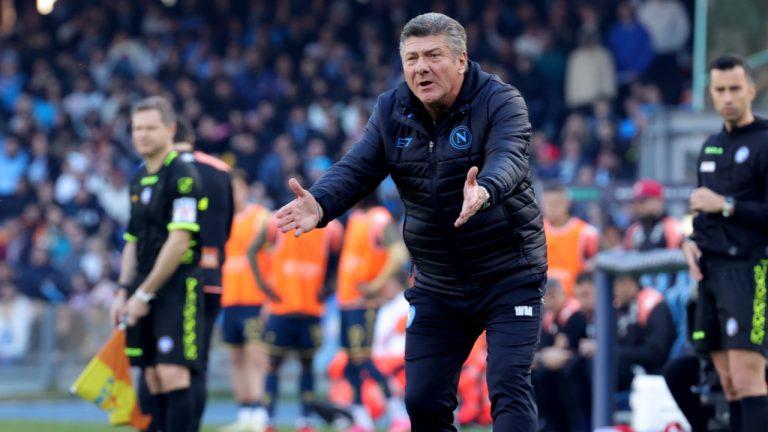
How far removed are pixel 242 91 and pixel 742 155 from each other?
15899 millimetres

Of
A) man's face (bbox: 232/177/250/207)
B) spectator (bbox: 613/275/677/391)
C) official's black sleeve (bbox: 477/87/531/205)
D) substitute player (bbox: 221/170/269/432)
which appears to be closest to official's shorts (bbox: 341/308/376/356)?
substitute player (bbox: 221/170/269/432)

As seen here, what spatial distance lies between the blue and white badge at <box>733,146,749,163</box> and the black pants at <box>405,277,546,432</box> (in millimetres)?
1962

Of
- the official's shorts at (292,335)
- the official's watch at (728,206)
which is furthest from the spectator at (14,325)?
the official's watch at (728,206)

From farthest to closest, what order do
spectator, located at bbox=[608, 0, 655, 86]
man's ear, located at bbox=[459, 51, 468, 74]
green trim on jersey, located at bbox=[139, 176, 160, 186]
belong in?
spectator, located at bbox=[608, 0, 655, 86] → green trim on jersey, located at bbox=[139, 176, 160, 186] → man's ear, located at bbox=[459, 51, 468, 74]

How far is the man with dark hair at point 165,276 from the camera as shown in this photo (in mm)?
8977

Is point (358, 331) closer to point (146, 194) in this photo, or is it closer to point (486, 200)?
point (146, 194)

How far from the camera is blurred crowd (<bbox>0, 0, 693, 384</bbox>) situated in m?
19.2

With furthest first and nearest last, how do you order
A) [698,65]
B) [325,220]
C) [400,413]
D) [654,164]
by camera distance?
[654,164]
[698,65]
[400,413]
[325,220]

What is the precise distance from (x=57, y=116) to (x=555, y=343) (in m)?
13.8

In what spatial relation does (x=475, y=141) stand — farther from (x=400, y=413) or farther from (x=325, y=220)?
(x=400, y=413)

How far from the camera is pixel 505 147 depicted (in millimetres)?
6180

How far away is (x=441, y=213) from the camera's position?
642cm

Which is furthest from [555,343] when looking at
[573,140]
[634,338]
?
[573,140]

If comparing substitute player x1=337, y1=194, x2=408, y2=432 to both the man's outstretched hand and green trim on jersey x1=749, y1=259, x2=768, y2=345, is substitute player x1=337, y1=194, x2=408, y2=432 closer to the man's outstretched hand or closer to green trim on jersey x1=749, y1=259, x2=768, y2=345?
green trim on jersey x1=749, y1=259, x2=768, y2=345
